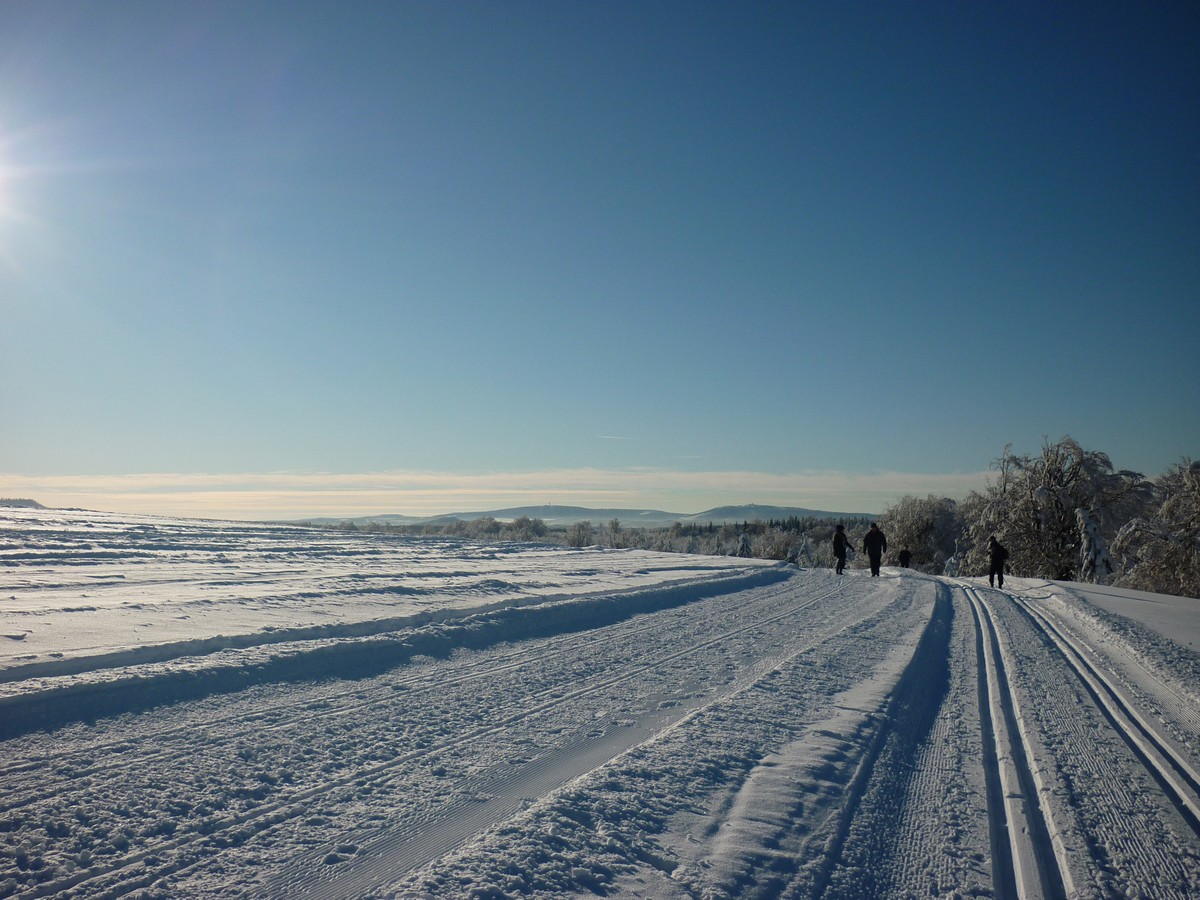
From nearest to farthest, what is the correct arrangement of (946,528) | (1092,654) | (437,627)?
(437,627)
(1092,654)
(946,528)

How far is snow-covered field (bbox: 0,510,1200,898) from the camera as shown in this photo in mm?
3205

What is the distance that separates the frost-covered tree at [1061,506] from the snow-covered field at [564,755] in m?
24.3

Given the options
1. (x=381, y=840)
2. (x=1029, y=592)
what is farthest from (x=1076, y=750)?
(x=1029, y=592)

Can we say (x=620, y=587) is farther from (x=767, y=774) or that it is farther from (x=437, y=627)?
(x=767, y=774)

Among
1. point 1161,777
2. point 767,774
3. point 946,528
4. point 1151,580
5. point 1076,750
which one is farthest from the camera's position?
point 946,528

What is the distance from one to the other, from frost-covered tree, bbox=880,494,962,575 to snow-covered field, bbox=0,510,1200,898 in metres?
51.4

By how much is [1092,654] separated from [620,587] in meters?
7.66

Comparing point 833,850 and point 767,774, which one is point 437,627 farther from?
point 833,850

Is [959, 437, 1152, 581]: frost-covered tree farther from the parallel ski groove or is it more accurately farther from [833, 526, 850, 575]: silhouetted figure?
the parallel ski groove

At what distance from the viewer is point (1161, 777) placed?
463cm

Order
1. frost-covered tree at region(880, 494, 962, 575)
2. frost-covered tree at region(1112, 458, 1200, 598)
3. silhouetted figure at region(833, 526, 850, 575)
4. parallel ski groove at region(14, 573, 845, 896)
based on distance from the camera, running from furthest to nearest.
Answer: frost-covered tree at region(880, 494, 962, 575) < frost-covered tree at region(1112, 458, 1200, 598) < silhouetted figure at region(833, 526, 850, 575) < parallel ski groove at region(14, 573, 845, 896)

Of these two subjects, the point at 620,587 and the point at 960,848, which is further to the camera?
the point at 620,587

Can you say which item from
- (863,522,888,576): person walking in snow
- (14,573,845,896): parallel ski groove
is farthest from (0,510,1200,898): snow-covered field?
(863,522,888,576): person walking in snow

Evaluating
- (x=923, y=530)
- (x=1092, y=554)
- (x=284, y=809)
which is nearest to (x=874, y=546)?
(x=1092, y=554)
